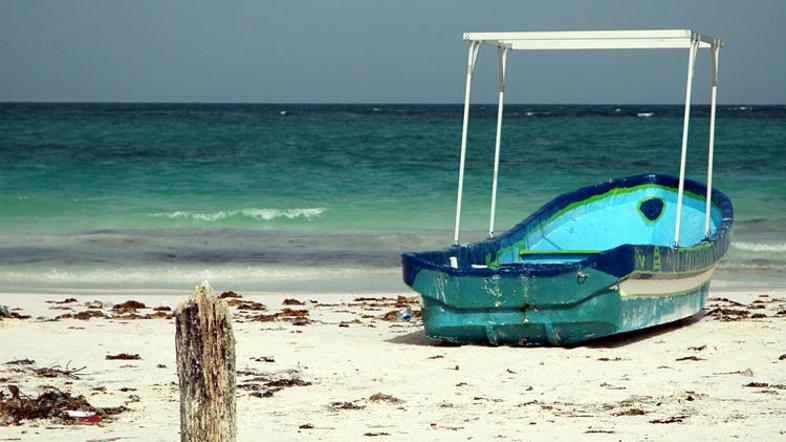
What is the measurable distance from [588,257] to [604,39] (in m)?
1.72

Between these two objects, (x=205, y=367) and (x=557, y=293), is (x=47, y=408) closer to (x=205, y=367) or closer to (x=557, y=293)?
(x=205, y=367)

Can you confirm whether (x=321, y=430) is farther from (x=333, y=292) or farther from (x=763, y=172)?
(x=763, y=172)

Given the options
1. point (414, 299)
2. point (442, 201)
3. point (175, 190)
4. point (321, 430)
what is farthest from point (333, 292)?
point (175, 190)

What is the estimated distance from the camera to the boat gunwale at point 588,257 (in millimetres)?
8680

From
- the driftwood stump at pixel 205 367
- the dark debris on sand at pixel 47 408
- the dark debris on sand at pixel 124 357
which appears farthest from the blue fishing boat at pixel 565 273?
the driftwood stump at pixel 205 367

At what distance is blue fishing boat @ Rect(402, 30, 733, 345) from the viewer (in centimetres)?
873

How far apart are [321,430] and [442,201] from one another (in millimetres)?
18818

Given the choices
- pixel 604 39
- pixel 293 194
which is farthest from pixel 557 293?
pixel 293 194

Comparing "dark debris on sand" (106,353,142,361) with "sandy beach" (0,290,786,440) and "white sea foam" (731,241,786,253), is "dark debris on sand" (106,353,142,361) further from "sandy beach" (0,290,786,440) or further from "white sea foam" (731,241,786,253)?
"white sea foam" (731,241,786,253)

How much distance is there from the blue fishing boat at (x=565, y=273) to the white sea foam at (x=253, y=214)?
11.2 m

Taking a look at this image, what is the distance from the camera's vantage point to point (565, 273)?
8.64m

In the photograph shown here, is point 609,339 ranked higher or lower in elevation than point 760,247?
lower

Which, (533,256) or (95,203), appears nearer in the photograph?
(533,256)

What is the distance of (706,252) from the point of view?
1013cm
